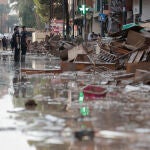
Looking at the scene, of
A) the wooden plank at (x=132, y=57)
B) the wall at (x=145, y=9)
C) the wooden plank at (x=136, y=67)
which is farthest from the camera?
the wall at (x=145, y=9)

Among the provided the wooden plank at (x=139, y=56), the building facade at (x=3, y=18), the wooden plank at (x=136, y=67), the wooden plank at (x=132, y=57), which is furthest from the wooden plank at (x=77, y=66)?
the building facade at (x=3, y=18)

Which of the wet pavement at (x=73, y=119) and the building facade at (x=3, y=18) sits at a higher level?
the wet pavement at (x=73, y=119)

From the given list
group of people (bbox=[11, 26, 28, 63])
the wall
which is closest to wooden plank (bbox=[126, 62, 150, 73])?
group of people (bbox=[11, 26, 28, 63])

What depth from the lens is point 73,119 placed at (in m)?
9.04

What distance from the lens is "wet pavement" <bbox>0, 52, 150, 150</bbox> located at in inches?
285

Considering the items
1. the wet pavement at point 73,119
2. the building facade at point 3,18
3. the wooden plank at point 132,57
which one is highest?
the wet pavement at point 73,119

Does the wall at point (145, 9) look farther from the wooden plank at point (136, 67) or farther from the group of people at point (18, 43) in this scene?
the wooden plank at point (136, 67)

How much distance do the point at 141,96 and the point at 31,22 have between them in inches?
4065

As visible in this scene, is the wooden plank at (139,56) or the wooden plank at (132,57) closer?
the wooden plank at (139,56)

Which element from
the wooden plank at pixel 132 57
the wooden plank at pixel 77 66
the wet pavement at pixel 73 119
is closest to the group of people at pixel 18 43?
the wooden plank at pixel 77 66

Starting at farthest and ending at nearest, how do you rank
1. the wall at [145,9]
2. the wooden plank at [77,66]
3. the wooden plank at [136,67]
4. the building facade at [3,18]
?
the building facade at [3,18] → the wall at [145,9] → the wooden plank at [77,66] → the wooden plank at [136,67]

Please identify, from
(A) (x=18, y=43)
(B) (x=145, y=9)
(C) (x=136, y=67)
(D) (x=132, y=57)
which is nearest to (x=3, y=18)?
(B) (x=145, y=9)

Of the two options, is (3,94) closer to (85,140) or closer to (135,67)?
(135,67)

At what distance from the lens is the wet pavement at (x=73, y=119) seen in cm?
724
